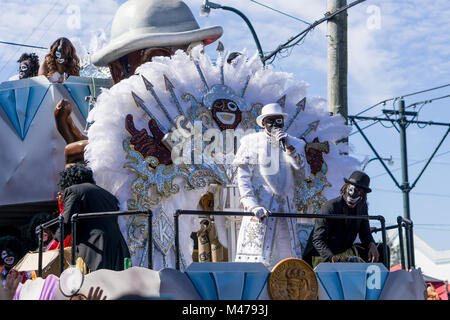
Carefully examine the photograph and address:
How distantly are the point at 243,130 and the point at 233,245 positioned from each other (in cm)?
150

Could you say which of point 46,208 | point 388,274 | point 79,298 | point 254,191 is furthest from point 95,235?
point 46,208

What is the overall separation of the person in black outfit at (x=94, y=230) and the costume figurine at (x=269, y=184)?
1.21 meters

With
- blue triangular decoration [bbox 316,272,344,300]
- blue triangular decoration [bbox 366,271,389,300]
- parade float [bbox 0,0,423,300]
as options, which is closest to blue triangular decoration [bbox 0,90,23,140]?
parade float [bbox 0,0,423,300]

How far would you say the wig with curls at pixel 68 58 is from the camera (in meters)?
11.8

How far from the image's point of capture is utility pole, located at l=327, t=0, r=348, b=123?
11.7 metres

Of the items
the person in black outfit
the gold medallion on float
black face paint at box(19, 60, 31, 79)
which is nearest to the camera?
the gold medallion on float

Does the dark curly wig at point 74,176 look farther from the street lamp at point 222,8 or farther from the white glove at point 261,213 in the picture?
the street lamp at point 222,8

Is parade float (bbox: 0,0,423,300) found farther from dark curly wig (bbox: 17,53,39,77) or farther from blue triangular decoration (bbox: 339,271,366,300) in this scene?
dark curly wig (bbox: 17,53,39,77)

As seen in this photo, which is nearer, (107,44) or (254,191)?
(254,191)

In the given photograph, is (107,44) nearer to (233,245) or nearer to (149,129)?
(149,129)

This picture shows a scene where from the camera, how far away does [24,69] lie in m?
12.5

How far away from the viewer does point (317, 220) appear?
7.73 m

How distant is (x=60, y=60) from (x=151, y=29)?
5.32 feet

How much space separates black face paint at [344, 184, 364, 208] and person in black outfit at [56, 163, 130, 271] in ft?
7.36
